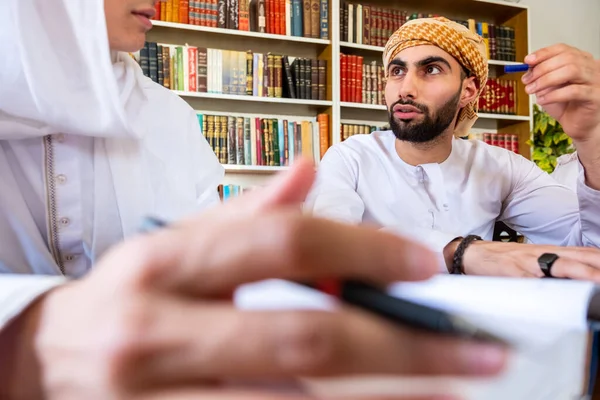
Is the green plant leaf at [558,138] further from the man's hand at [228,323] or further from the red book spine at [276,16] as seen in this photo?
the man's hand at [228,323]

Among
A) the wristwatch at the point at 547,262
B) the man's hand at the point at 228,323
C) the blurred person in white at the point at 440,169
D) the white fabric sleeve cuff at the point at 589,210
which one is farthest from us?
the blurred person in white at the point at 440,169

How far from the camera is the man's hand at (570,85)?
95 centimetres

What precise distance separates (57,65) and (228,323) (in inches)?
21.1

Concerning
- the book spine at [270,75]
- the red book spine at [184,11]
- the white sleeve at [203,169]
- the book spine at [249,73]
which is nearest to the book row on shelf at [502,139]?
the book spine at [270,75]

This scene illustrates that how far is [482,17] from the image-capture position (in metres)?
3.20

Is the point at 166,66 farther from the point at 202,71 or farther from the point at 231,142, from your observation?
the point at 231,142

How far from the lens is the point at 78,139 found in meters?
0.72

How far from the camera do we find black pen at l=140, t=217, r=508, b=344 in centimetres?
16

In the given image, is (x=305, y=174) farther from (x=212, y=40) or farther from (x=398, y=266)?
(x=212, y=40)

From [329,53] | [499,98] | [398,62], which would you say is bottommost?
[398,62]

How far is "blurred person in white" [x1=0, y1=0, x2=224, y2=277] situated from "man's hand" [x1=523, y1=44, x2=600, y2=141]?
66cm

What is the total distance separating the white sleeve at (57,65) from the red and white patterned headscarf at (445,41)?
3.84ft

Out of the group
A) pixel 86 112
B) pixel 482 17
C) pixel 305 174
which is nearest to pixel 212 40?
pixel 482 17

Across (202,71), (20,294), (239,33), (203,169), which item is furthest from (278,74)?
(20,294)
